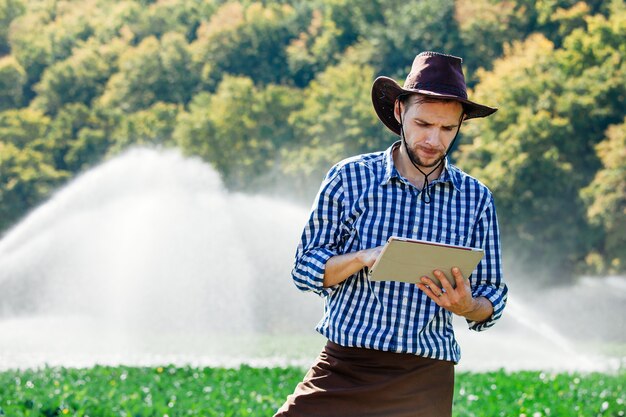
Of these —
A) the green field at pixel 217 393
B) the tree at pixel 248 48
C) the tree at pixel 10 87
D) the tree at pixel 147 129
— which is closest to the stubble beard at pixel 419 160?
the green field at pixel 217 393

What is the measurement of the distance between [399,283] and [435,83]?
0.53 m

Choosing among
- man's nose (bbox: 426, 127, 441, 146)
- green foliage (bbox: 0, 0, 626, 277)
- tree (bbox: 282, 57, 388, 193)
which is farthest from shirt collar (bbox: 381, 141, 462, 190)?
tree (bbox: 282, 57, 388, 193)

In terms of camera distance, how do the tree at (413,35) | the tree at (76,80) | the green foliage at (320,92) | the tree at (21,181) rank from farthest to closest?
the tree at (76,80) → the tree at (413,35) → the tree at (21,181) → the green foliage at (320,92)

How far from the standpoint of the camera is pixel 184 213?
2319cm

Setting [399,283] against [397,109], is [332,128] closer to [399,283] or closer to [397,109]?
[397,109]

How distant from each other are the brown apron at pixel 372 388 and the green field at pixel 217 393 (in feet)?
10.5

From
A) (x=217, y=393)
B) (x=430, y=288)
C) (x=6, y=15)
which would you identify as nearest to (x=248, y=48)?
(x=6, y=15)

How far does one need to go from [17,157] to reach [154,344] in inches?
954

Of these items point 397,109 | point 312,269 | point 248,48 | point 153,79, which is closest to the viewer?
point 312,269

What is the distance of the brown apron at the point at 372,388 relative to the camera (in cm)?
284

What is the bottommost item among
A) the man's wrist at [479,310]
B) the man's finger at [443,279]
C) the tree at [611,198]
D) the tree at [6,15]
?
the man's wrist at [479,310]

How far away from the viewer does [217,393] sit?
747 centimetres

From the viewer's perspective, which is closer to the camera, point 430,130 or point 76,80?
point 430,130

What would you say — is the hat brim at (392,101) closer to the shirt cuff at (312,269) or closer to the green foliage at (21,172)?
the shirt cuff at (312,269)
